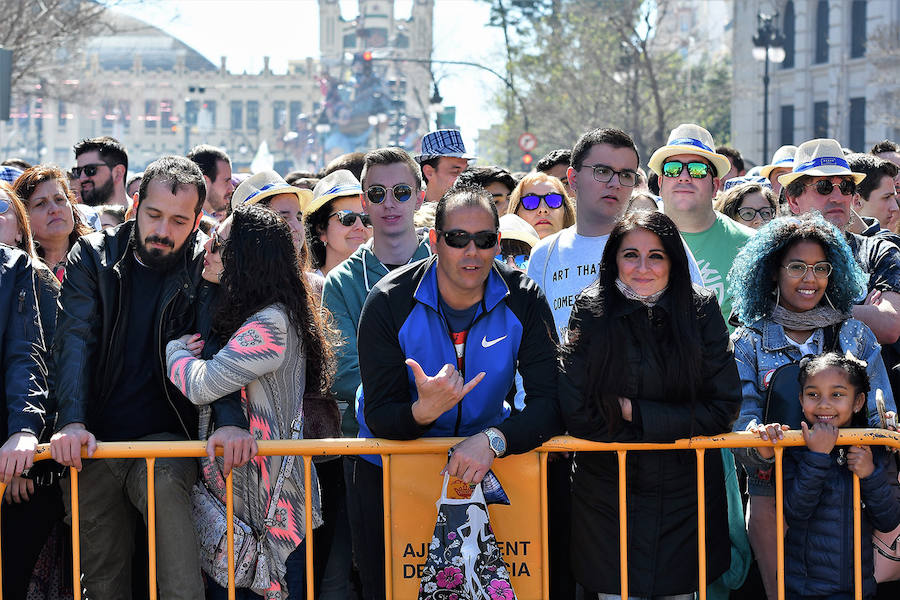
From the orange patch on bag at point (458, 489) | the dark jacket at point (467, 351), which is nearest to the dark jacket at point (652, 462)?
the dark jacket at point (467, 351)

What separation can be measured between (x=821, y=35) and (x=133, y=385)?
37.6m

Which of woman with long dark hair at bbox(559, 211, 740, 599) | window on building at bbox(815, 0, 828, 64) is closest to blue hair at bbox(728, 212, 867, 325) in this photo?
woman with long dark hair at bbox(559, 211, 740, 599)

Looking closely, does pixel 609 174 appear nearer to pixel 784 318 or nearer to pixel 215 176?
pixel 784 318

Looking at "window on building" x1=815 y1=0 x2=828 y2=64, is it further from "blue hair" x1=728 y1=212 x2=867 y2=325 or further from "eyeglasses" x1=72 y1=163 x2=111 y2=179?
"blue hair" x1=728 y1=212 x2=867 y2=325

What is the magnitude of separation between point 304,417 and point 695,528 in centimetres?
164

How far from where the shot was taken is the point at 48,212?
5.60 metres

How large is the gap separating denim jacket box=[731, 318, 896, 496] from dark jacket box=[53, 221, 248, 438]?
2002mm

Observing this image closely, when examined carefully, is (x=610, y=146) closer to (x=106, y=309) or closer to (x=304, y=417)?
(x=304, y=417)

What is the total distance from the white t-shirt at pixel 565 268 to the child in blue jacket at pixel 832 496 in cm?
94

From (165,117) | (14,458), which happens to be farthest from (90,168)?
(165,117)

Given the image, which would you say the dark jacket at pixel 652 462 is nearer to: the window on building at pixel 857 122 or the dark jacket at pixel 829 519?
the dark jacket at pixel 829 519

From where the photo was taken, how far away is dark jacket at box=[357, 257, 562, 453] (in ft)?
12.8

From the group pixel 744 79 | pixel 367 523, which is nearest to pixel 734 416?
pixel 367 523

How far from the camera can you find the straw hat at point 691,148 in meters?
5.71
